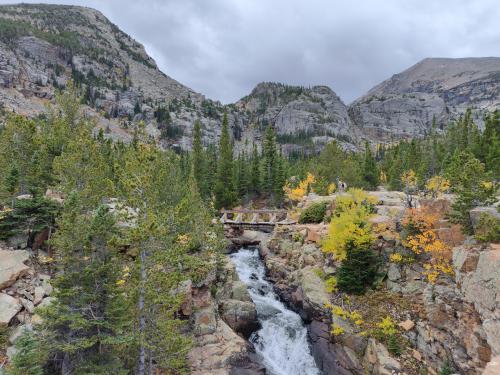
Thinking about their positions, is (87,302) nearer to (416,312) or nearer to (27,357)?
(27,357)

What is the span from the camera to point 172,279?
14.5 m

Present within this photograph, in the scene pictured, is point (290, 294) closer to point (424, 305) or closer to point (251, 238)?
point (424, 305)

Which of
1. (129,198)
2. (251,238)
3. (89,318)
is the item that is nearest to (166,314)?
(89,318)

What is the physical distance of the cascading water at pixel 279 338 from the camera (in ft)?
68.7

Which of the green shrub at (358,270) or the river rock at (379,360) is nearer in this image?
the river rock at (379,360)

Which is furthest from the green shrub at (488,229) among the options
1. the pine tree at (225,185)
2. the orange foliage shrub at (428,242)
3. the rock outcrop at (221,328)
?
the pine tree at (225,185)

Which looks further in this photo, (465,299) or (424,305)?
(424,305)

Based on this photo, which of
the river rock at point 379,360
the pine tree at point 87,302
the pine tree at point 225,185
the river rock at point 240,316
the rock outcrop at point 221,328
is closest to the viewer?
the pine tree at point 87,302

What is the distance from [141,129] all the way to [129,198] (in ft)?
12.1

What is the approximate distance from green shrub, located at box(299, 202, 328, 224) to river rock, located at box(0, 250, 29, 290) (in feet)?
94.0

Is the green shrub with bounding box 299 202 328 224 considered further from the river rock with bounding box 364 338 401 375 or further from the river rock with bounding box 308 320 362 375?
the river rock with bounding box 364 338 401 375

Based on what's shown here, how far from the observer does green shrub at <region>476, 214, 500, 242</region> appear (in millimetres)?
15987

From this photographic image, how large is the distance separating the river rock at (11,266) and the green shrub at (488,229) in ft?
82.9

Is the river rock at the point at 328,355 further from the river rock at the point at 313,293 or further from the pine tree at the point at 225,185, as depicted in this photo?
the pine tree at the point at 225,185
